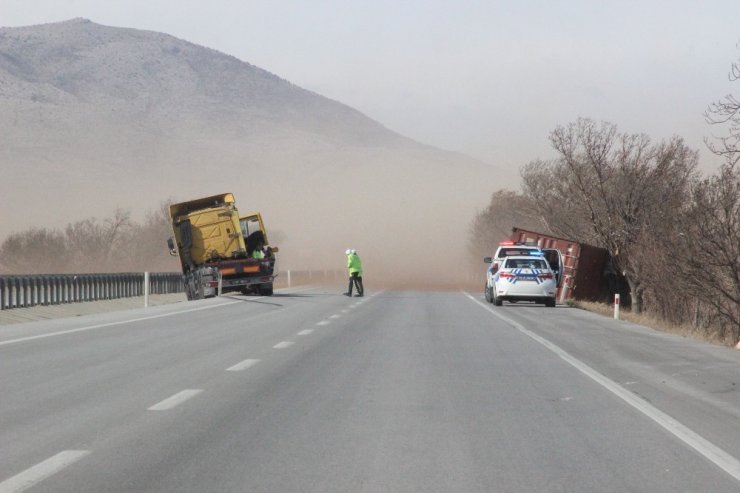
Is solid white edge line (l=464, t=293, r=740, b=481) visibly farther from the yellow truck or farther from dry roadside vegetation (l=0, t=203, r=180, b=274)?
dry roadside vegetation (l=0, t=203, r=180, b=274)

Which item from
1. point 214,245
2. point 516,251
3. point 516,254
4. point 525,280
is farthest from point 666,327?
point 214,245

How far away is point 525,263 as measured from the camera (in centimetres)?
3575

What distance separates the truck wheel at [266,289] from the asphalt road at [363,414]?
23017 mm

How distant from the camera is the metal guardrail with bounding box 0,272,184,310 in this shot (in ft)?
105

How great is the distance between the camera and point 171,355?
16359 mm

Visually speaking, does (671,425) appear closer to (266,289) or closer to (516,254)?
(516,254)

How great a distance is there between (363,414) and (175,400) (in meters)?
1.94

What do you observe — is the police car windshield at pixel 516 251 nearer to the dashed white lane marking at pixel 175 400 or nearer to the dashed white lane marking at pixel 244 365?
the dashed white lane marking at pixel 244 365

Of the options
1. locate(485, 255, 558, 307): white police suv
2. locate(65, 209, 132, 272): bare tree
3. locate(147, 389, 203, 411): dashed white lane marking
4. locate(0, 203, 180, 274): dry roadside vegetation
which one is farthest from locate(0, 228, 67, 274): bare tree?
locate(147, 389, 203, 411): dashed white lane marking

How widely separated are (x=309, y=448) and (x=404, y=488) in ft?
5.02

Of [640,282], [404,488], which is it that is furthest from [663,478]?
[640,282]

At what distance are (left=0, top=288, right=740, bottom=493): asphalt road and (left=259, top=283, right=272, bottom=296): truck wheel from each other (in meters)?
23.0

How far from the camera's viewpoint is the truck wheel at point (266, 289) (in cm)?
4344

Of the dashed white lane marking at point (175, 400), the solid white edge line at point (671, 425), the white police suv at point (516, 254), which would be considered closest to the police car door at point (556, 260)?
the white police suv at point (516, 254)
